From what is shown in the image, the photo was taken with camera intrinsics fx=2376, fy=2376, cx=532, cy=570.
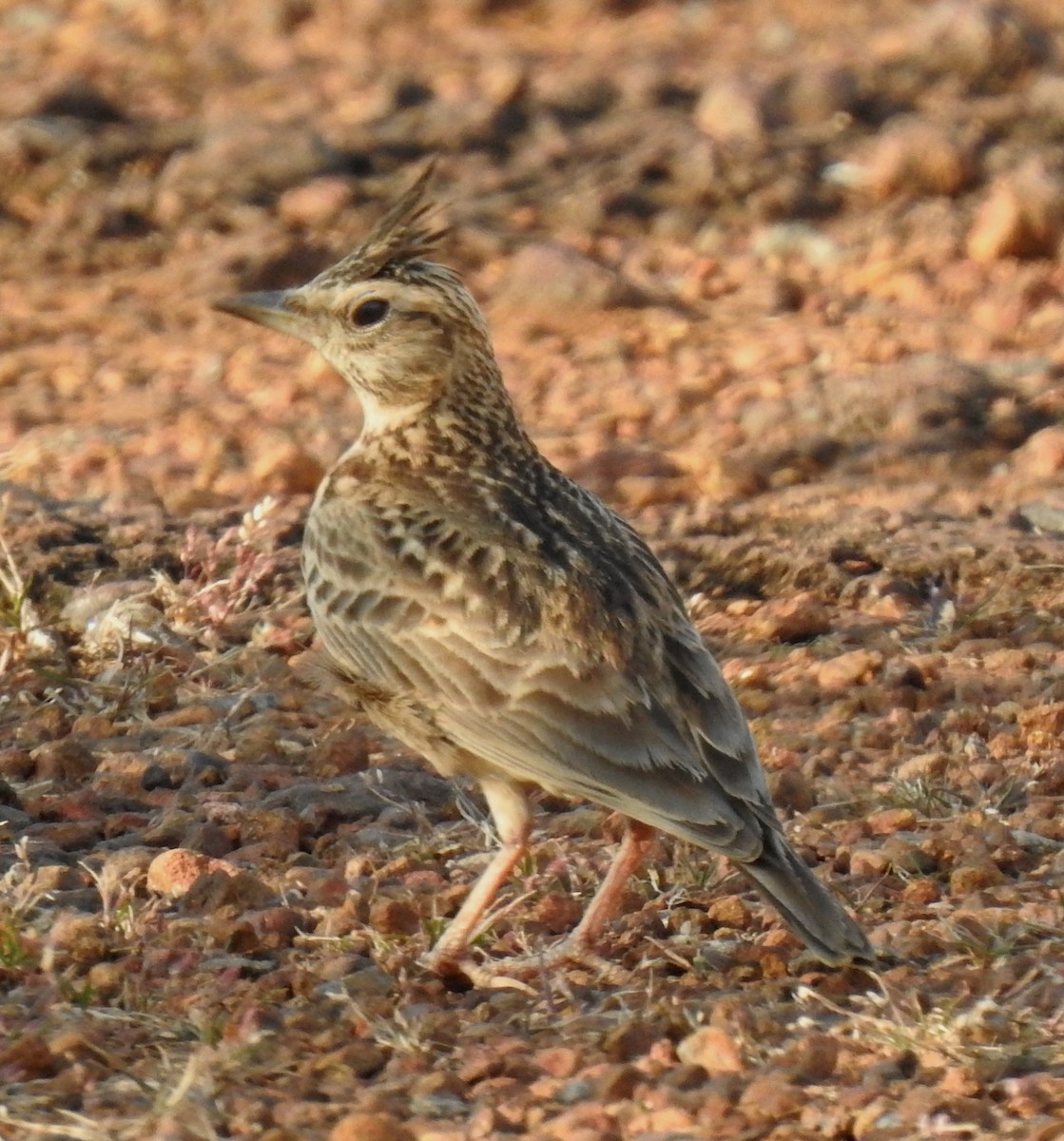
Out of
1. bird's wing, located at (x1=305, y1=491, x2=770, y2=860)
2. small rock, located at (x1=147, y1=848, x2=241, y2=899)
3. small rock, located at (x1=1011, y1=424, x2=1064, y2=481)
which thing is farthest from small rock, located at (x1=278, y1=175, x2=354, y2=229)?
small rock, located at (x1=147, y1=848, x2=241, y2=899)

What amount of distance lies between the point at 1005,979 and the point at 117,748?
2.40m

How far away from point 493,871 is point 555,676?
1.44 ft

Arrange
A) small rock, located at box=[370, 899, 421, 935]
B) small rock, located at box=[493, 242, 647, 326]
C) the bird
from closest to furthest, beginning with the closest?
1. the bird
2. small rock, located at box=[370, 899, 421, 935]
3. small rock, located at box=[493, 242, 647, 326]

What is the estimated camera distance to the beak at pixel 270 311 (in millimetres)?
6051

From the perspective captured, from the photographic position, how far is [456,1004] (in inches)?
185

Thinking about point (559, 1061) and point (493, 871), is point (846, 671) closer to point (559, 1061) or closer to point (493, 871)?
point (493, 871)

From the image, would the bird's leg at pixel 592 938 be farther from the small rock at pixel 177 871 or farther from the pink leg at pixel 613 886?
the small rock at pixel 177 871

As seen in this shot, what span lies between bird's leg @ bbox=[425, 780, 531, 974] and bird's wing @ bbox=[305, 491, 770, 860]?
115 millimetres

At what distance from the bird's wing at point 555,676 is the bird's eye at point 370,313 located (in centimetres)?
74

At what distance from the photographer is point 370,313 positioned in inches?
232

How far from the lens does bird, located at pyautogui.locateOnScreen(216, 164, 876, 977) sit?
15.4 feet

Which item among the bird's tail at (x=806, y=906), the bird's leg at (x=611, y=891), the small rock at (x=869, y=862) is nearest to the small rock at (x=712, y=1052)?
the bird's tail at (x=806, y=906)

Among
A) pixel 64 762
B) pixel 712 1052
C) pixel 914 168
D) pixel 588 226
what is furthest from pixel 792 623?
pixel 914 168

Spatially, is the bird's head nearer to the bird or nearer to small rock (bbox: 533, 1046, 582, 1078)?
the bird
